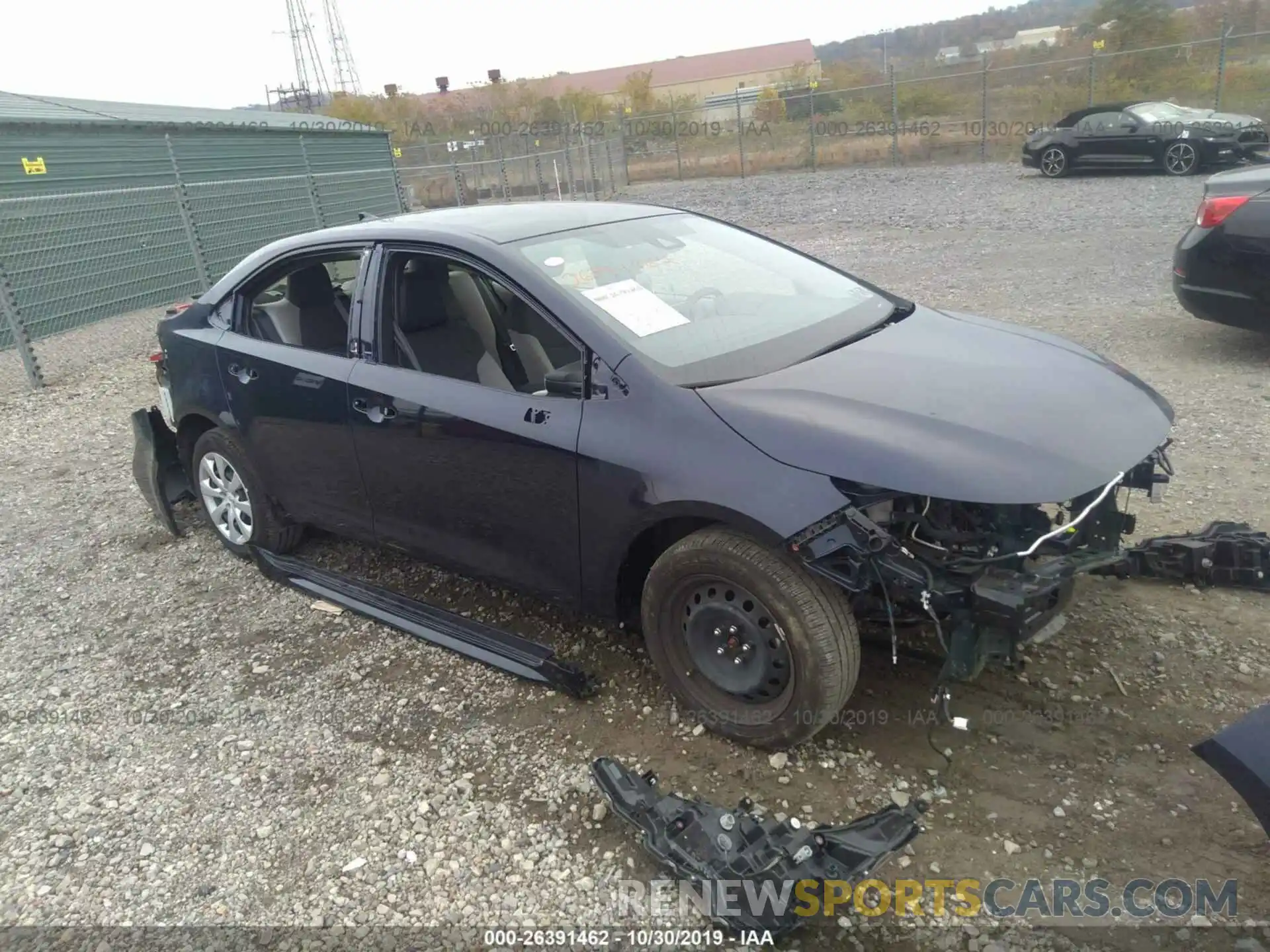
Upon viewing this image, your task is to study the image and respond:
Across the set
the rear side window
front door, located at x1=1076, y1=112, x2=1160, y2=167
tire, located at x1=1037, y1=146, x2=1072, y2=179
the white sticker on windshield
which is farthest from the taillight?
tire, located at x1=1037, y1=146, x2=1072, y2=179

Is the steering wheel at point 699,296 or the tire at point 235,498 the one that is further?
the tire at point 235,498

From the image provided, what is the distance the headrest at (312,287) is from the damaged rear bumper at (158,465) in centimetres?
148

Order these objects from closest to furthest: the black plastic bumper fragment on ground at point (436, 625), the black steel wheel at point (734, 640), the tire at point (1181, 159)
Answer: the black steel wheel at point (734, 640) → the black plastic bumper fragment on ground at point (436, 625) → the tire at point (1181, 159)

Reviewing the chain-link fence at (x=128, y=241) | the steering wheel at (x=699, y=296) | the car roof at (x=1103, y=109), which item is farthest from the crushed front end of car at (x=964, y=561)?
the car roof at (x=1103, y=109)

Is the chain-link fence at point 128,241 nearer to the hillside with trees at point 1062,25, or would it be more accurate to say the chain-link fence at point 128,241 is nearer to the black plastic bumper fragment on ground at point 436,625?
the black plastic bumper fragment on ground at point 436,625

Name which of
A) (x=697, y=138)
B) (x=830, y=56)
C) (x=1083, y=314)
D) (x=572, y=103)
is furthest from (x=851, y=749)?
(x=830, y=56)

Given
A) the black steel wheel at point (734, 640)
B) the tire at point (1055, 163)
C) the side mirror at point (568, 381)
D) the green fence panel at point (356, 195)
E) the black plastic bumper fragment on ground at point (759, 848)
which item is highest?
the green fence panel at point (356, 195)

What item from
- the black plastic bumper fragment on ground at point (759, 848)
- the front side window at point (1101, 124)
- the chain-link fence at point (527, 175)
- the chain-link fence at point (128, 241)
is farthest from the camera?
the chain-link fence at point (527, 175)

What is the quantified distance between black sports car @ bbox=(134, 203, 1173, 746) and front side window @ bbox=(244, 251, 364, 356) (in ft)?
0.05

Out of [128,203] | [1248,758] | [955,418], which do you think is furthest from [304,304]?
[128,203]

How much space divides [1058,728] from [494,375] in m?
2.39

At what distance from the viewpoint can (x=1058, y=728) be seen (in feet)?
9.38

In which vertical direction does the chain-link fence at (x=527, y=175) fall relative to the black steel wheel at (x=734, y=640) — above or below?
above

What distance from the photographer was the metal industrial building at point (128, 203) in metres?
10.5
